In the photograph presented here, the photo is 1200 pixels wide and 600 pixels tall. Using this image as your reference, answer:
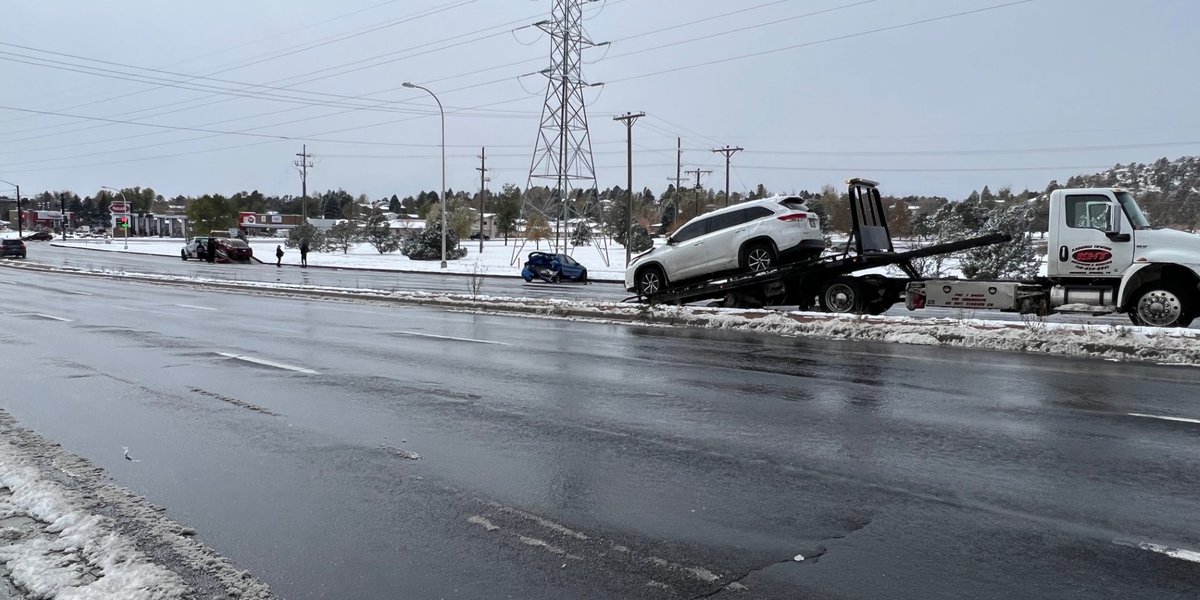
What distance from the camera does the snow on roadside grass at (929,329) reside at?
11867mm

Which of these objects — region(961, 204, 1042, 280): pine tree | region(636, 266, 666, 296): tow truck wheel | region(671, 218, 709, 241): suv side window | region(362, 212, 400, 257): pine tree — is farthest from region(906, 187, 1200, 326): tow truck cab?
region(362, 212, 400, 257): pine tree

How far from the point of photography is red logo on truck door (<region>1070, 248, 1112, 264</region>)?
1400 cm

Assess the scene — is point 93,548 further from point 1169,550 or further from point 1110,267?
point 1110,267

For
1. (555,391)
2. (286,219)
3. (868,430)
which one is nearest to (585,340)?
(555,391)

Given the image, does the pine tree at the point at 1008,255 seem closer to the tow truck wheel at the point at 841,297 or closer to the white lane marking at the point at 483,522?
the tow truck wheel at the point at 841,297

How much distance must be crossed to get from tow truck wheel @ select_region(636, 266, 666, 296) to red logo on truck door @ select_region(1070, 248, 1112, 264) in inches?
326

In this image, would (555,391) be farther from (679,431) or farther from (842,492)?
(842,492)

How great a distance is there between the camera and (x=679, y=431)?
722cm

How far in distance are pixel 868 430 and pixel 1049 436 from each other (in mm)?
1437

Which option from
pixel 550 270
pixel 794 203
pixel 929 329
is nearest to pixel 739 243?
pixel 794 203

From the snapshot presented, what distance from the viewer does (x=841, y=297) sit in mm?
17000

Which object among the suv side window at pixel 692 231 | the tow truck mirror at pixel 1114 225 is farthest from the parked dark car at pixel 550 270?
the tow truck mirror at pixel 1114 225

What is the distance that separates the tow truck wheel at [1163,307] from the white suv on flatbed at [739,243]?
5806 millimetres

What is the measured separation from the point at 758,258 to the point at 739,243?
1.67ft
